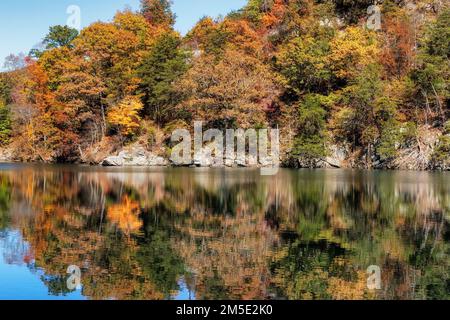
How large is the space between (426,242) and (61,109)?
172 ft

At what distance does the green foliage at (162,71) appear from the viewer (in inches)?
2141

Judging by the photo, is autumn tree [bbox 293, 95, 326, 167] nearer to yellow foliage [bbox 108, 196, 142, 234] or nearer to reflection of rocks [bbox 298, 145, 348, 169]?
reflection of rocks [bbox 298, 145, 348, 169]

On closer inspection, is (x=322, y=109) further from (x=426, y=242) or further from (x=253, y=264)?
(x=253, y=264)

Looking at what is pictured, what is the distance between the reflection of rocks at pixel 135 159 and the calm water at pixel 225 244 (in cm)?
2893

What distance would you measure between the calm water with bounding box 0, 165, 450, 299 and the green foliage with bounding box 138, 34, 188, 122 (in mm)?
31929

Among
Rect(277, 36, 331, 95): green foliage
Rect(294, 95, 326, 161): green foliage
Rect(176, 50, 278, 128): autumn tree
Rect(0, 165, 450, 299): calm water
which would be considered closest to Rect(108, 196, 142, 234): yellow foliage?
Rect(0, 165, 450, 299): calm water

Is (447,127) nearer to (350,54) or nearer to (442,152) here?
(442,152)

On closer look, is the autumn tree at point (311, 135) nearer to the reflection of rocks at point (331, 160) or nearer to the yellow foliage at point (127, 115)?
the reflection of rocks at point (331, 160)

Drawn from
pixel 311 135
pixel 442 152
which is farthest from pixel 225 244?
pixel 311 135

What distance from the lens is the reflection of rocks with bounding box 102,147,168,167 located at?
52.8 metres

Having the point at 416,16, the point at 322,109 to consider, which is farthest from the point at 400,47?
the point at 322,109

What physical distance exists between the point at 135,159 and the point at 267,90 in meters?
15.6

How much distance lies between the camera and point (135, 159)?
5344 centimetres
